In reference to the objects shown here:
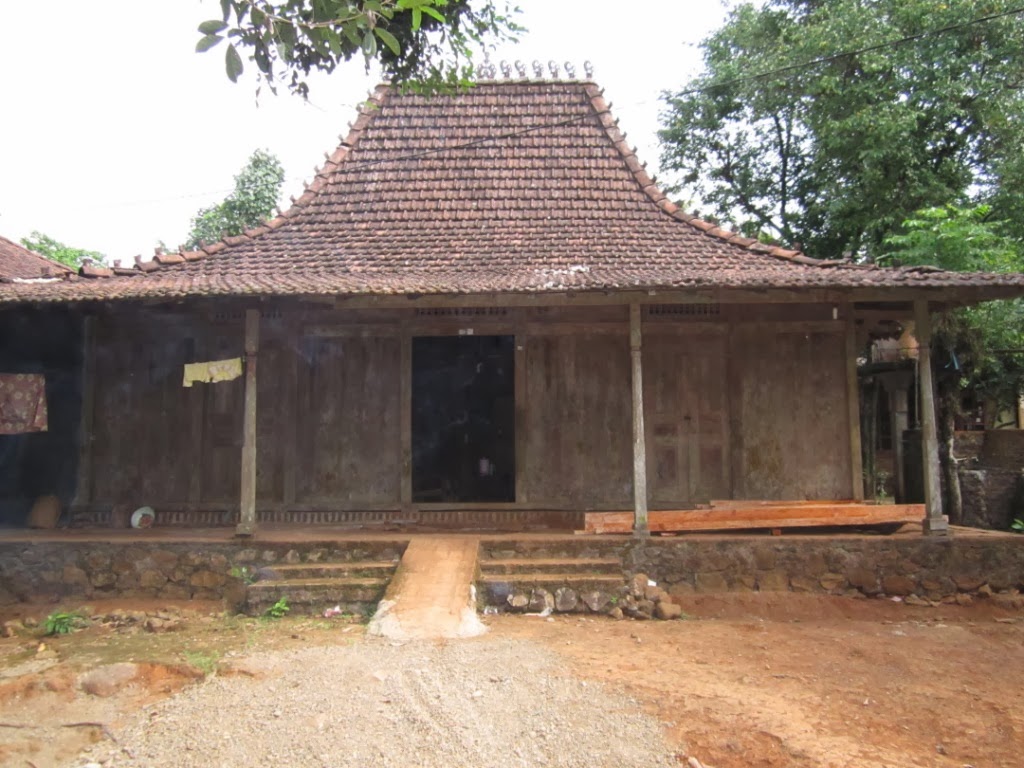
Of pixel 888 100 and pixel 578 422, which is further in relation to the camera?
pixel 888 100

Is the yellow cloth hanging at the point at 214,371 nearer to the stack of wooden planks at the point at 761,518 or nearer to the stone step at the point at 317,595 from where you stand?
the stone step at the point at 317,595

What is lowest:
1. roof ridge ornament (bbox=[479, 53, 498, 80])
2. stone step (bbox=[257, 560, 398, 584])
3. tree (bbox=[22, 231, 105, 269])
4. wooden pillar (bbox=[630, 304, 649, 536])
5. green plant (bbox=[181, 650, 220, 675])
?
green plant (bbox=[181, 650, 220, 675])

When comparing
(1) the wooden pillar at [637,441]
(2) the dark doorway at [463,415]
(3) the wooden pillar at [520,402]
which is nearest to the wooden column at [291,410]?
(3) the wooden pillar at [520,402]

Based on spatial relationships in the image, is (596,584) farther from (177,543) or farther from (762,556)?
(177,543)

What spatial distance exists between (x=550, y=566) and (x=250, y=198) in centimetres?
1486

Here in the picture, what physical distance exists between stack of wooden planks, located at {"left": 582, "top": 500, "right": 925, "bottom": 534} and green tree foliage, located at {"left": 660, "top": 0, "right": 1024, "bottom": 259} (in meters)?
7.22

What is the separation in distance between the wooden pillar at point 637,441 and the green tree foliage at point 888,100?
619cm

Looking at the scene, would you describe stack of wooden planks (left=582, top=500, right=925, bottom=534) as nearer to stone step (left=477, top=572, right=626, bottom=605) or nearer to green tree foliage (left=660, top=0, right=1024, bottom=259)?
stone step (left=477, top=572, right=626, bottom=605)

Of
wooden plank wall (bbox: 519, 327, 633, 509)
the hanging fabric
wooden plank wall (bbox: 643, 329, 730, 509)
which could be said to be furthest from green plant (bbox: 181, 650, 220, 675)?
wooden plank wall (bbox: 643, 329, 730, 509)

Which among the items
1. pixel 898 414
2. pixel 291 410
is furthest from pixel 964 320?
pixel 291 410

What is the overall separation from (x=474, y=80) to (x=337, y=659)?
7818mm

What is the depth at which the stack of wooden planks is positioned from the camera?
7477 mm

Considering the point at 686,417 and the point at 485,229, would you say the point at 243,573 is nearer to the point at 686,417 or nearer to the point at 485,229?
A: the point at 485,229

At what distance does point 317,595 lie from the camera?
22.2 ft
